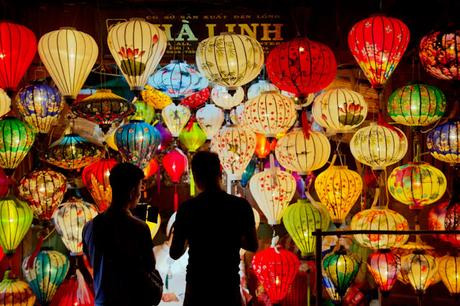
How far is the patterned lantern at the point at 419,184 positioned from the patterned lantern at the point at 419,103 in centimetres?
43

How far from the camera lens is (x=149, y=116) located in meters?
6.69

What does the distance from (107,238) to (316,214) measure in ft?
8.84

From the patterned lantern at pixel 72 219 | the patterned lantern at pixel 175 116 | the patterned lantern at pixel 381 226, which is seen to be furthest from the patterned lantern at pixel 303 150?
the patterned lantern at pixel 72 219

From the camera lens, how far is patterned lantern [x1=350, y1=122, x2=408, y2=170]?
5.70m

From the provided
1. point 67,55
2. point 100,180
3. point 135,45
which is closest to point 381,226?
point 100,180

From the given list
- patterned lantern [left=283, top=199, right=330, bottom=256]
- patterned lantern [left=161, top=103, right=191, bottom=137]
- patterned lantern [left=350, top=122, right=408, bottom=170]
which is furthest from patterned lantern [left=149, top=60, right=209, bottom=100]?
patterned lantern [left=350, top=122, right=408, bottom=170]

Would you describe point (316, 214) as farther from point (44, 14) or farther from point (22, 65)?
point (44, 14)

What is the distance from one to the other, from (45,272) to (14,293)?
31 centimetres

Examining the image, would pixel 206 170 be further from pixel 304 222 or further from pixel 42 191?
pixel 42 191

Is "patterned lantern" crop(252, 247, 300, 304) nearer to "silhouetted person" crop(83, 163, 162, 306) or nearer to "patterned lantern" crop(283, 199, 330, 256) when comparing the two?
"patterned lantern" crop(283, 199, 330, 256)

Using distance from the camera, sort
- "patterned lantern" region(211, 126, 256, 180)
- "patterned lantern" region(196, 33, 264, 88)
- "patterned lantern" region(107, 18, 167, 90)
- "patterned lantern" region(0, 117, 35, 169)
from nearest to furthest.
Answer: "patterned lantern" region(107, 18, 167, 90) → "patterned lantern" region(196, 33, 264, 88) → "patterned lantern" region(0, 117, 35, 169) → "patterned lantern" region(211, 126, 256, 180)

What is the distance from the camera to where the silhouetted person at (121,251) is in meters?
3.41

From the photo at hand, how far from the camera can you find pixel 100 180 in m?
5.89

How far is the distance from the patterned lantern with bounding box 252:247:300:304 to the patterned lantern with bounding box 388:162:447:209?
121 cm
